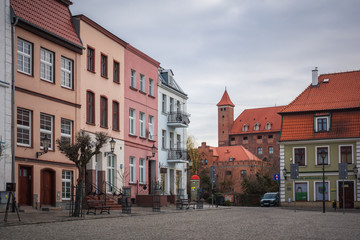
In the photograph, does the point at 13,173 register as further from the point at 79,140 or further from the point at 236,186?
the point at 236,186

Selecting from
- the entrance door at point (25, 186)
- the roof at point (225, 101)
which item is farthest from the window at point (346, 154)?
the roof at point (225, 101)

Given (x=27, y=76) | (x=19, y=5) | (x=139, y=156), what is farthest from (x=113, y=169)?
(x=19, y=5)

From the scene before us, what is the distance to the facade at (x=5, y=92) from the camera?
24062 millimetres

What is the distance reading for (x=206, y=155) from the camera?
370 feet

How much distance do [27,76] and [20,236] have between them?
14274 mm

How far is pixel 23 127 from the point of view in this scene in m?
25.8

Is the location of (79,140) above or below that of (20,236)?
above

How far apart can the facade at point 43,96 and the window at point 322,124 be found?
26898 mm

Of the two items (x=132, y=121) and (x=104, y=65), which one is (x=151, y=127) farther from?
(x=104, y=65)

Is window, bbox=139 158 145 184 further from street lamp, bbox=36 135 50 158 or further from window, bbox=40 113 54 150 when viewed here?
street lamp, bbox=36 135 50 158

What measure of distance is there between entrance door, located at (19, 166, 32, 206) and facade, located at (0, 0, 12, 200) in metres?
1.21

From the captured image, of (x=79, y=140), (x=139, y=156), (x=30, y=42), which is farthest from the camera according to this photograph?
(x=139, y=156)

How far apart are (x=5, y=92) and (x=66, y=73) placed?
231 inches

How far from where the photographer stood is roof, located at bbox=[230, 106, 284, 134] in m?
130
